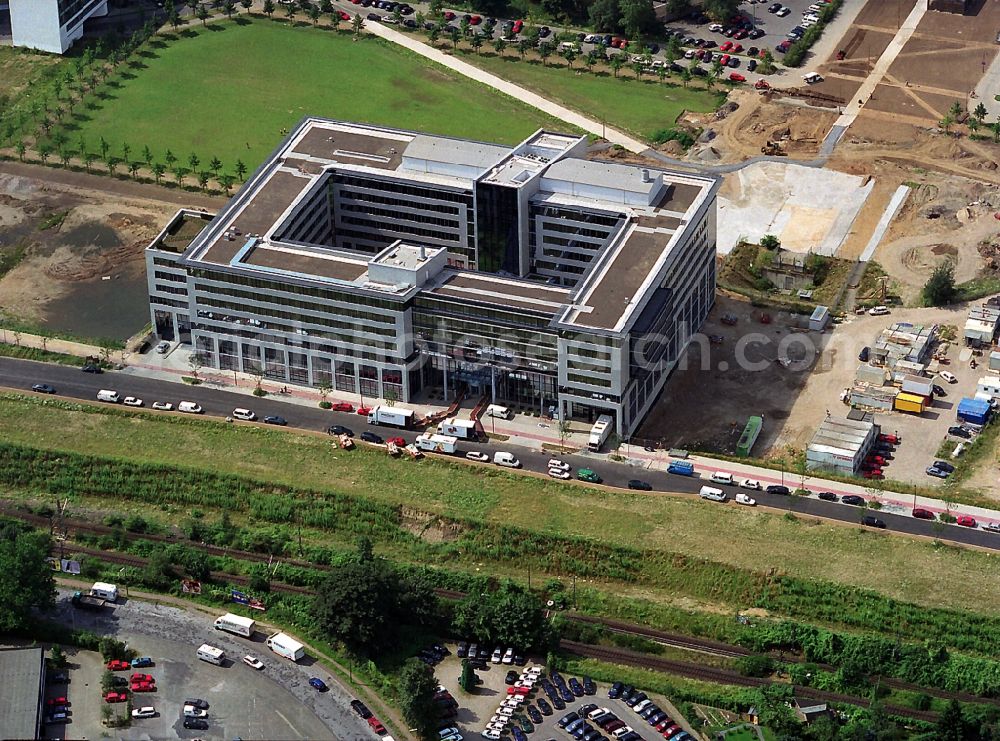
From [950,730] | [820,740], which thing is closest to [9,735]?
[820,740]

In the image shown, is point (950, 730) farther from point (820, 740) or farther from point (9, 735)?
point (9, 735)

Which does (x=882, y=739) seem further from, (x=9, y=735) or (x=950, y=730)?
(x=9, y=735)

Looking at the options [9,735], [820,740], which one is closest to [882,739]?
[820,740]

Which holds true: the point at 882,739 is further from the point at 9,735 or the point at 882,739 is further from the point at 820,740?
the point at 9,735
